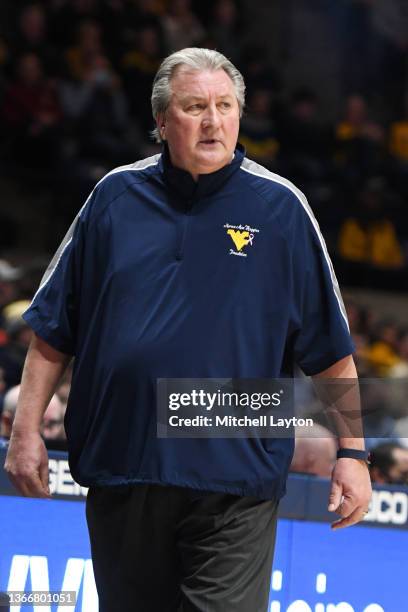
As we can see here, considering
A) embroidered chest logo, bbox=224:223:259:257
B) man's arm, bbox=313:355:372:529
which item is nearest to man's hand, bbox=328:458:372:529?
man's arm, bbox=313:355:372:529

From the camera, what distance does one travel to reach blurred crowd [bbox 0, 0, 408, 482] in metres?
11.9

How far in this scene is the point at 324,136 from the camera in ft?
44.5

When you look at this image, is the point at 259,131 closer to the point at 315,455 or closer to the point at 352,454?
the point at 315,455

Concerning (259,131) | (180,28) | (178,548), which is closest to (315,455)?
(178,548)

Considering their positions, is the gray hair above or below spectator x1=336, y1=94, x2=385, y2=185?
below

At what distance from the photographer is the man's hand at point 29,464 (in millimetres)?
3180

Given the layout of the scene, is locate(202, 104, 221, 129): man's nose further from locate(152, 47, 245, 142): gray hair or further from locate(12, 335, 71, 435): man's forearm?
locate(12, 335, 71, 435): man's forearm

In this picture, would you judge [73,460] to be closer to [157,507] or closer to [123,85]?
[157,507]

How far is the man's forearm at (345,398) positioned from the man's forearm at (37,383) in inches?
27.3

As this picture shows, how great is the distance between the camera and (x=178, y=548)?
311cm

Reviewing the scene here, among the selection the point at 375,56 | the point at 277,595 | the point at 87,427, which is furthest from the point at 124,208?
the point at 375,56

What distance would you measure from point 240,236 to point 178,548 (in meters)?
0.80

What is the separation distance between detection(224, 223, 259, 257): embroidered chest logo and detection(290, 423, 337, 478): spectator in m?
1.06
